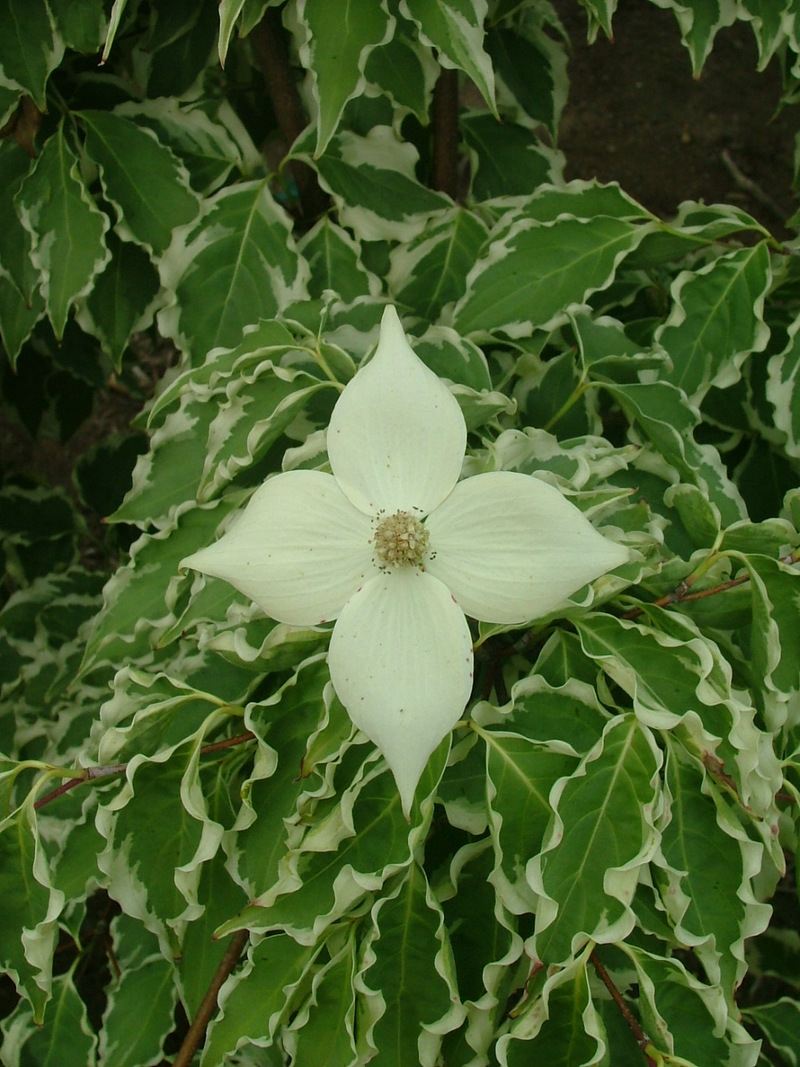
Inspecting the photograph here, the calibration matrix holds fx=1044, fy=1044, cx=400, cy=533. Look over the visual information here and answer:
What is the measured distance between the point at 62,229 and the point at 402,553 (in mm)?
591

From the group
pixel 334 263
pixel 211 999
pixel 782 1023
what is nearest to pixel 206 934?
pixel 211 999

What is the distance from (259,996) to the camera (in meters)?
0.71

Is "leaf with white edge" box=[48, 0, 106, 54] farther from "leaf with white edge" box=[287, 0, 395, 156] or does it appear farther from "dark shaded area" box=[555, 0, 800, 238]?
"dark shaded area" box=[555, 0, 800, 238]

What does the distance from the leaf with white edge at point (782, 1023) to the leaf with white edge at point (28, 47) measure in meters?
1.05

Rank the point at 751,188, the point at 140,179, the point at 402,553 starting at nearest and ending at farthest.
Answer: the point at 402,553, the point at 140,179, the point at 751,188

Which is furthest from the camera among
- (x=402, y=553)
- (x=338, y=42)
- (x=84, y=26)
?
(x=84, y=26)

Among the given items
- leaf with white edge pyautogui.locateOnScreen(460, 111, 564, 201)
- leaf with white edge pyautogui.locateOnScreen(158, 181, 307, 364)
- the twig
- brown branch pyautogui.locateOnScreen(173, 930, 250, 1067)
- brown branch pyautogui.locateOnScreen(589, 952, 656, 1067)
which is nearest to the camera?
brown branch pyautogui.locateOnScreen(589, 952, 656, 1067)

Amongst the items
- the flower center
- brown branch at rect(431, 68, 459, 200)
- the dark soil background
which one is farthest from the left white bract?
the dark soil background

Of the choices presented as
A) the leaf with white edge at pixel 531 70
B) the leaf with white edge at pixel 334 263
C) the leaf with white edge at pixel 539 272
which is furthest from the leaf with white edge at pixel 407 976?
the leaf with white edge at pixel 531 70

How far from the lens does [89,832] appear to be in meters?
0.80

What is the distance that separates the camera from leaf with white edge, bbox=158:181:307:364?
3.28 ft

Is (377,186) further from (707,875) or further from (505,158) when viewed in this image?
(707,875)

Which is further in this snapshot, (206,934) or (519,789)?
(206,934)

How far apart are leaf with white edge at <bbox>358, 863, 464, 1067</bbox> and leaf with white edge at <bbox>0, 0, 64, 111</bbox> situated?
0.74 meters
